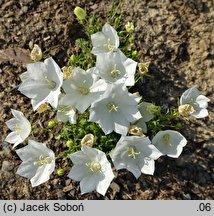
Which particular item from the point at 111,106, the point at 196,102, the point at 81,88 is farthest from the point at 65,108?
the point at 196,102

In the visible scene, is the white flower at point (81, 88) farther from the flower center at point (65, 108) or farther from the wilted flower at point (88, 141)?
the wilted flower at point (88, 141)

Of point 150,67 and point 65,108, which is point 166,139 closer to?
point 65,108

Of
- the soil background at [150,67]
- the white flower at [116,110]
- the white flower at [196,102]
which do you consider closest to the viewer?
the white flower at [116,110]

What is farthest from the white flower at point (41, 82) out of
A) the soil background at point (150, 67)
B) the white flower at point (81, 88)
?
the soil background at point (150, 67)

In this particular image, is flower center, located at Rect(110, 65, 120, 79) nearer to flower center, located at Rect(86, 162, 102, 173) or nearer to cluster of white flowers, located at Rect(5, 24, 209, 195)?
cluster of white flowers, located at Rect(5, 24, 209, 195)

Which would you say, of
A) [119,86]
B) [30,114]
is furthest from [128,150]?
[30,114]

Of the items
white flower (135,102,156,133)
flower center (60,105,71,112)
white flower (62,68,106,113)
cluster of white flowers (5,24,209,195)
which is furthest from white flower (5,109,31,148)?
white flower (135,102,156,133)

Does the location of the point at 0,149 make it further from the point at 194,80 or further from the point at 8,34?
the point at 194,80
